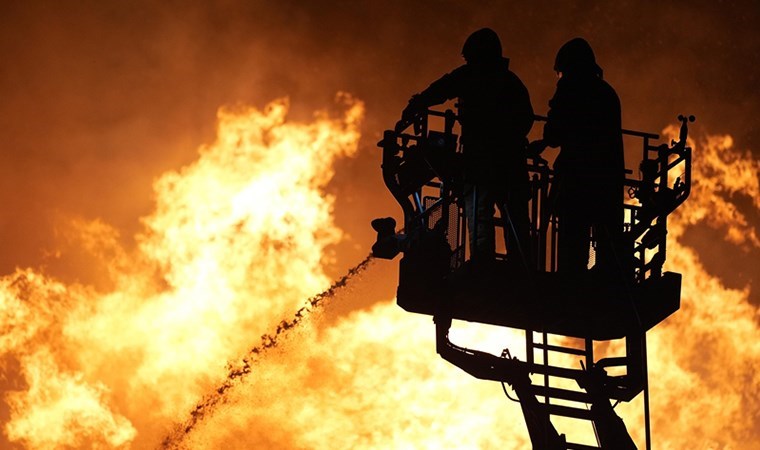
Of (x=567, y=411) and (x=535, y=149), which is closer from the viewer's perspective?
(x=567, y=411)

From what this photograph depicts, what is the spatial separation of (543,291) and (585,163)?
241 cm

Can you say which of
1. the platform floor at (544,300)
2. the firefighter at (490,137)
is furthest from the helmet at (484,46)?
the platform floor at (544,300)

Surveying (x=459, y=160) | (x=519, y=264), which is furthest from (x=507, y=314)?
(x=459, y=160)

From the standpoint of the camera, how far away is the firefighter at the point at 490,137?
104ft

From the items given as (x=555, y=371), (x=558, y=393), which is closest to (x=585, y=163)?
(x=555, y=371)

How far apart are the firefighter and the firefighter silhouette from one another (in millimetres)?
618

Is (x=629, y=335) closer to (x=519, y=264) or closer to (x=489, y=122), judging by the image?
(x=519, y=264)

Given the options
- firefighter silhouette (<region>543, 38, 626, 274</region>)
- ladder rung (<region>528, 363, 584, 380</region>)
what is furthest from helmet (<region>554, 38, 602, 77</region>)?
ladder rung (<region>528, 363, 584, 380</region>)

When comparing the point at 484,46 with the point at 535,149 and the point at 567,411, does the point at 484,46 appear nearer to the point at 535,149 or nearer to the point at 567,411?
the point at 535,149

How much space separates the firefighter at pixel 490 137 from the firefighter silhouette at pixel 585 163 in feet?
2.03

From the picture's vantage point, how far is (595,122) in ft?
104

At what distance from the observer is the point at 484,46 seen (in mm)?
32312

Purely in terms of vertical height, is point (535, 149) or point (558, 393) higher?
point (535, 149)

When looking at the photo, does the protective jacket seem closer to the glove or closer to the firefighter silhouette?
the glove
